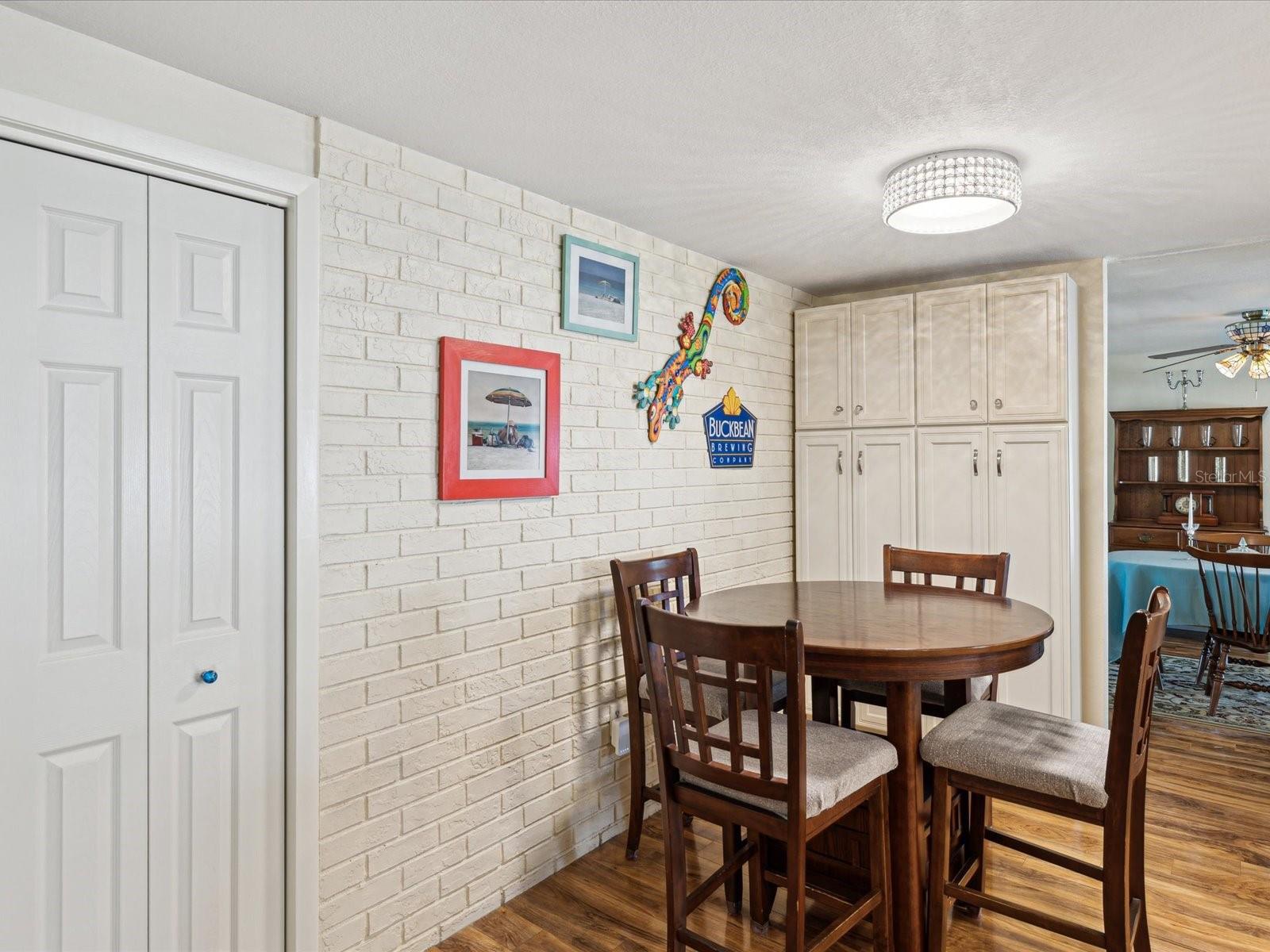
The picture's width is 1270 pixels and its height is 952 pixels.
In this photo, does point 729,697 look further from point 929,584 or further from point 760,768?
point 929,584

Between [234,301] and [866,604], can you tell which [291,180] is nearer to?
[234,301]

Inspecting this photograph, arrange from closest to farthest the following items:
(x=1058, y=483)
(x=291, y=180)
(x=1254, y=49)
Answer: (x=1254, y=49)
(x=291, y=180)
(x=1058, y=483)

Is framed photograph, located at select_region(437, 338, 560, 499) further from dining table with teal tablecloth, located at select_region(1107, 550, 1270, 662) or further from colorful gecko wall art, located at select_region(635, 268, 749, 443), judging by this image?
dining table with teal tablecloth, located at select_region(1107, 550, 1270, 662)

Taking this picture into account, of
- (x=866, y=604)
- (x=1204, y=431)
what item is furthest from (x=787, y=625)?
(x=1204, y=431)

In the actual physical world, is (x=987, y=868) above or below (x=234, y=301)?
below

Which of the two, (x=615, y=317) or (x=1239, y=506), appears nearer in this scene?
(x=615, y=317)

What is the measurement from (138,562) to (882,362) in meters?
3.19

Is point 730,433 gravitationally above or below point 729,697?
above

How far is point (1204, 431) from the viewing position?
7008mm

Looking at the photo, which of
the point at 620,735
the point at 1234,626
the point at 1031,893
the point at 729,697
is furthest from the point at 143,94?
the point at 1234,626

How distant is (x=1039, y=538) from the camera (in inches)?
135

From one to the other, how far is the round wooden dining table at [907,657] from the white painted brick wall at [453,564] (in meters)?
0.60

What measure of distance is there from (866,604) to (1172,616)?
4523 millimetres

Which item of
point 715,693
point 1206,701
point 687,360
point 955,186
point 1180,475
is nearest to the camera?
point 955,186
